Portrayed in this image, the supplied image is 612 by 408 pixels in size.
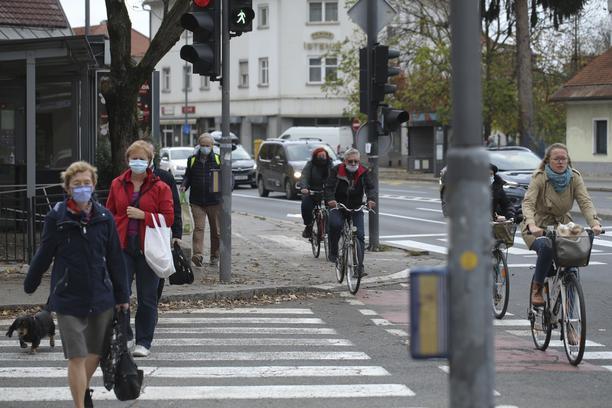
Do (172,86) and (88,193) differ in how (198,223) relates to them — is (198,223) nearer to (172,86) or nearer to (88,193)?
(88,193)

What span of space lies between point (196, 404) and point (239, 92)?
64.6 metres

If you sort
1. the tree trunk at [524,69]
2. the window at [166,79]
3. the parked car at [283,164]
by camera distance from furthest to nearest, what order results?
the window at [166,79] → the tree trunk at [524,69] → the parked car at [283,164]

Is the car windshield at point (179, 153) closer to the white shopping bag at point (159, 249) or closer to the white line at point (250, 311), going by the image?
the white line at point (250, 311)

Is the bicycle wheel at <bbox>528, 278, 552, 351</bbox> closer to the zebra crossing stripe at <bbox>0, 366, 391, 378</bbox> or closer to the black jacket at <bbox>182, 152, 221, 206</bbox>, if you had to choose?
the zebra crossing stripe at <bbox>0, 366, 391, 378</bbox>

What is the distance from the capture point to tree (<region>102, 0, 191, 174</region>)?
1608 cm

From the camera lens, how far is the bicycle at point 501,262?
37.7 feet

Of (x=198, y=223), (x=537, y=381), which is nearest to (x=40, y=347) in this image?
(x=537, y=381)

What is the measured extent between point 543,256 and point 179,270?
10.1 feet

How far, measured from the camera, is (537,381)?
27.8 ft

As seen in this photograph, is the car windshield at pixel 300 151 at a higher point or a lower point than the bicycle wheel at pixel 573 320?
higher

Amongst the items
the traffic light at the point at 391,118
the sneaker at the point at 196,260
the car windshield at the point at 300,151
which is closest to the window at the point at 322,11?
the car windshield at the point at 300,151

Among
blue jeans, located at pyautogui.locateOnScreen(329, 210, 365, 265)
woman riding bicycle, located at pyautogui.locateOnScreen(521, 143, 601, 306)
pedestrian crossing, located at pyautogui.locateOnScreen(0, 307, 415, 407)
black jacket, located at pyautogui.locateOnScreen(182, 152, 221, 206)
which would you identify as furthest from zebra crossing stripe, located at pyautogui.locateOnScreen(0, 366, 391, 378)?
black jacket, located at pyautogui.locateOnScreen(182, 152, 221, 206)

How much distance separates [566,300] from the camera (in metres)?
9.23

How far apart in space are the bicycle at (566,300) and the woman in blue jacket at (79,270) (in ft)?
12.2
